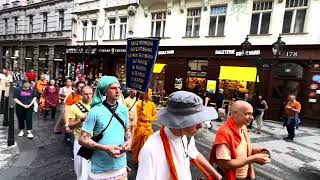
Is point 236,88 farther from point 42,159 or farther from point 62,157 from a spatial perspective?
point 42,159

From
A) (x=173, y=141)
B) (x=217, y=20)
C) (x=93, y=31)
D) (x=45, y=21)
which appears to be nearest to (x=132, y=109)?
(x=173, y=141)

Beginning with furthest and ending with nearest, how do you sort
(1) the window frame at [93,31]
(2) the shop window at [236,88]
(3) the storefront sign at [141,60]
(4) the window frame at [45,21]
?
(4) the window frame at [45,21]
(1) the window frame at [93,31]
(2) the shop window at [236,88]
(3) the storefront sign at [141,60]

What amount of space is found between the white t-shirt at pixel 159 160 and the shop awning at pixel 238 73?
1388 centimetres

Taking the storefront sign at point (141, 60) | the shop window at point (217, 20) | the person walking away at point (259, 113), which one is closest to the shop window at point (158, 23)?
the shop window at point (217, 20)

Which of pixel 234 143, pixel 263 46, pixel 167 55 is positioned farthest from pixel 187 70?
pixel 234 143

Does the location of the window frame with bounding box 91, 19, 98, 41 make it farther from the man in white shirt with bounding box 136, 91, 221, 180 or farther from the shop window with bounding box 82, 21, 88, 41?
the man in white shirt with bounding box 136, 91, 221, 180

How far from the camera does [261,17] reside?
15664 millimetres

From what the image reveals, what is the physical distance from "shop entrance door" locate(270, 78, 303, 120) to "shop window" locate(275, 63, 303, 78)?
0.26m

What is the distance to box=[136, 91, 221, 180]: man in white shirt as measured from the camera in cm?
215

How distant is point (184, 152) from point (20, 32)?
36.4 m

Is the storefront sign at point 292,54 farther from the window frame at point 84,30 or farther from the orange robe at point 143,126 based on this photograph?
the window frame at point 84,30

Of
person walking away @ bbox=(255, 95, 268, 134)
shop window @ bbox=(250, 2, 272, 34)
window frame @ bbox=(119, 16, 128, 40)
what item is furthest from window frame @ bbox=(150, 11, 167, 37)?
person walking away @ bbox=(255, 95, 268, 134)

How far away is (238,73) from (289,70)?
265 cm

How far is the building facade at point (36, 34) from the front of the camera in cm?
2806
